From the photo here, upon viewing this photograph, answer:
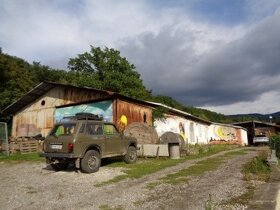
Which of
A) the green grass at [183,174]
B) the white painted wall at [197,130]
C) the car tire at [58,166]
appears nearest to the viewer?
the green grass at [183,174]

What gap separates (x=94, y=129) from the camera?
13375 mm

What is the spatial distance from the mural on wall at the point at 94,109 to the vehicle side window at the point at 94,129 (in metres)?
7.69

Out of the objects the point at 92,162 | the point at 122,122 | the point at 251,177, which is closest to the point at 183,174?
the point at 251,177

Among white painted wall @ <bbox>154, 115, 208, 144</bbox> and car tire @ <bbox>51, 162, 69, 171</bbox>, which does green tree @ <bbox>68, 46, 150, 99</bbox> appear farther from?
car tire @ <bbox>51, 162, 69, 171</bbox>

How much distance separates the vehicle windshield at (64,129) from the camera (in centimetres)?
1275

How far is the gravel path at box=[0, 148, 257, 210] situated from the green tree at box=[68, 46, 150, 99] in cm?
3124

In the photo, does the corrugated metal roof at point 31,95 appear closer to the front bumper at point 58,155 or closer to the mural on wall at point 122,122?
the mural on wall at point 122,122

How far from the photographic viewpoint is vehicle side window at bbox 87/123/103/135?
13.1 m

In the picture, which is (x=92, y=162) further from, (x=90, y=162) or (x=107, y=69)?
(x=107, y=69)

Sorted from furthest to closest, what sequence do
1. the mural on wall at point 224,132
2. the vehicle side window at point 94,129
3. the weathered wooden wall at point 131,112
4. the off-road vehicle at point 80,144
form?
the mural on wall at point 224,132
the weathered wooden wall at point 131,112
the vehicle side window at point 94,129
the off-road vehicle at point 80,144

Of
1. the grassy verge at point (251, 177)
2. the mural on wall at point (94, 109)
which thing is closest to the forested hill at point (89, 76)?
the mural on wall at point (94, 109)

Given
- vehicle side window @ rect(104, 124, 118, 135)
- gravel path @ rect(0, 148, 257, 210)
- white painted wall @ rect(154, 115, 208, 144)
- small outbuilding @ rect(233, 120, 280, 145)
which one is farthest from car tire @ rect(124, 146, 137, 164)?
small outbuilding @ rect(233, 120, 280, 145)

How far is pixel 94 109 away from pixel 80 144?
10233 millimetres

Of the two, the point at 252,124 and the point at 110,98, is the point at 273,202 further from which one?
the point at 252,124
